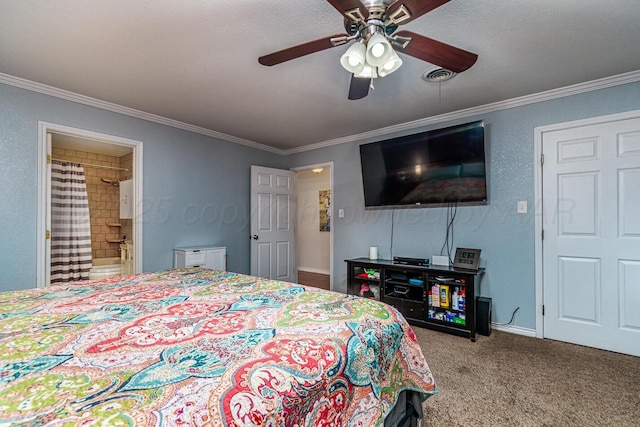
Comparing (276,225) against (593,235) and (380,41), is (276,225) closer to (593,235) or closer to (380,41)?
(380,41)

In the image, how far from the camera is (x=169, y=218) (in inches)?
140

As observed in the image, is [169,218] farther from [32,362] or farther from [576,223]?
[576,223]

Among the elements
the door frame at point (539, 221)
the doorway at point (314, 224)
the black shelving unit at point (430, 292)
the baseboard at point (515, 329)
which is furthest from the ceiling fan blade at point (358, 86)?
the doorway at point (314, 224)

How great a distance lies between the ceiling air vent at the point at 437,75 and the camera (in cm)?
239

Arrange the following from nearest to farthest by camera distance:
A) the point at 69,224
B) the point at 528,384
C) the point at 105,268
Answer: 1. the point at 528,384
2. the point at 69,224
3. the point at 105,268

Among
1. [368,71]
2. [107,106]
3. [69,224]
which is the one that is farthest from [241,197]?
[368,71]

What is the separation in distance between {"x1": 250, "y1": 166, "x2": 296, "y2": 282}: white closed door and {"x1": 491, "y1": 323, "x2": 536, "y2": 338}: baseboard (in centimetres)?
292

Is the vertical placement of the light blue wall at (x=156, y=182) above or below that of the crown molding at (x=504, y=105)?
below

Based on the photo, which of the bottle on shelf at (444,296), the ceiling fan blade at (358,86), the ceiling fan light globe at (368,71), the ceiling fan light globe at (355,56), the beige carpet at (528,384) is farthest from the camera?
the bottle on shelf at (444,296)

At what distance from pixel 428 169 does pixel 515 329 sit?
186 cm

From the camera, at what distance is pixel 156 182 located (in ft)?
11.3

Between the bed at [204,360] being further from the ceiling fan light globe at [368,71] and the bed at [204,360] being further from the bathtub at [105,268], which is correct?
the bathtub at [105,268]

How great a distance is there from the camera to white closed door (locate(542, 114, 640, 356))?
2498mm

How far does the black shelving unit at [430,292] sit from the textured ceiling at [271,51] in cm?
176
